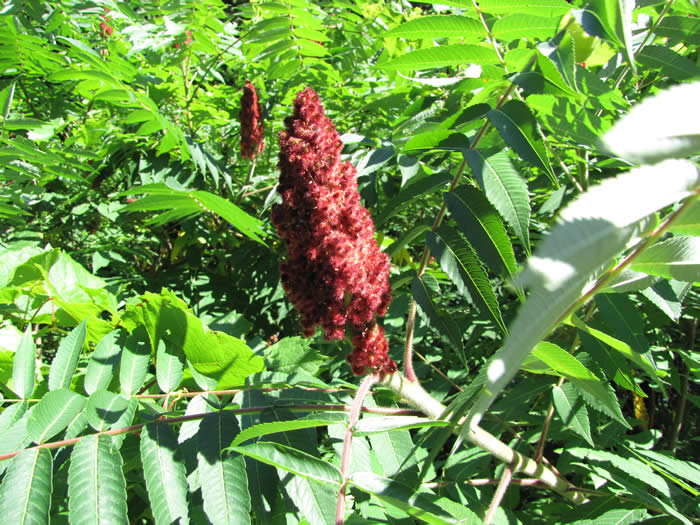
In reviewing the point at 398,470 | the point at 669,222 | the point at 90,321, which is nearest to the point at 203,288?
the point at 90,321

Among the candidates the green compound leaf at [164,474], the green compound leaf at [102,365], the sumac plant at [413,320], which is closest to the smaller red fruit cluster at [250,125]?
the sumac plant at [413,320]

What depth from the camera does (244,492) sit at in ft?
3.85

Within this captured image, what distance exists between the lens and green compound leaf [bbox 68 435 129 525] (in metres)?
1.08

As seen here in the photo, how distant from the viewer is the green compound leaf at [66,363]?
4.86 ft

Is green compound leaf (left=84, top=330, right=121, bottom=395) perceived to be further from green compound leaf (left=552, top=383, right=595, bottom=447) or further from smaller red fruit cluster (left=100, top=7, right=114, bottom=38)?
smaller red fruit cluster (left=100, top=7, right=114, bottom=38)

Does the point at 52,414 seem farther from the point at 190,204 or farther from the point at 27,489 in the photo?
the point at 190,204

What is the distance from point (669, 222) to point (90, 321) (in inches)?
74.1

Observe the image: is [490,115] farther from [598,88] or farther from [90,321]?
[90,321]

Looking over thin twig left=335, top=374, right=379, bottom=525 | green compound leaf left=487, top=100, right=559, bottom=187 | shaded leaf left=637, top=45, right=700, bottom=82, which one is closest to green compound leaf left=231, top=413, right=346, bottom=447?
thin twig left=335, top=374, right=379, bottom=525

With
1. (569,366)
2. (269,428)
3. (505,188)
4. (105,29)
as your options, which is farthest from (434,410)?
(105,29)

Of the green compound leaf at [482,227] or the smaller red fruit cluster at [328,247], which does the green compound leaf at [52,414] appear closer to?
the smaller red fruit cluster at [328,247]

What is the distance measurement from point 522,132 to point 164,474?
50.9 inches

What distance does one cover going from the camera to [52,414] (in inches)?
49.8

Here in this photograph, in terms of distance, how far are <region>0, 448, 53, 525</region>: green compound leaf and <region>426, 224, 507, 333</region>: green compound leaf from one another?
1.14 m
